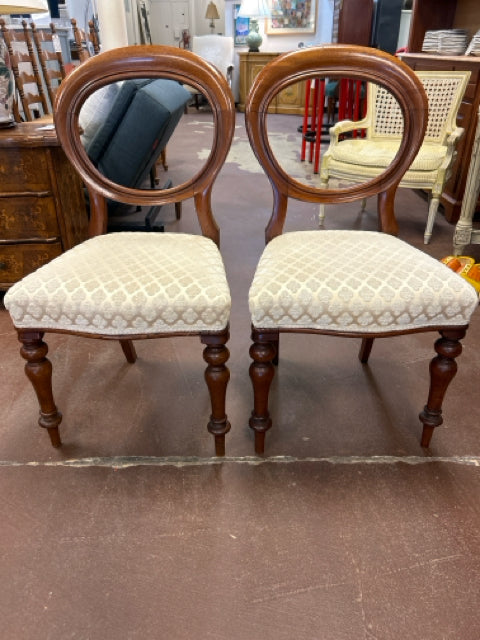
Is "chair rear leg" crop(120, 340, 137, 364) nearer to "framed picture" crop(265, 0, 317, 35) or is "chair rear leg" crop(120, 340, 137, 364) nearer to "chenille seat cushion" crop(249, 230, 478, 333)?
"chenille seat cushion" crop(249, 230, 478, 333)

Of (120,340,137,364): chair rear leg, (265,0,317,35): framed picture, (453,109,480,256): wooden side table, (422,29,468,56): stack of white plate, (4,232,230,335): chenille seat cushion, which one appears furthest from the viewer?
(265,0,317,35): framed picture

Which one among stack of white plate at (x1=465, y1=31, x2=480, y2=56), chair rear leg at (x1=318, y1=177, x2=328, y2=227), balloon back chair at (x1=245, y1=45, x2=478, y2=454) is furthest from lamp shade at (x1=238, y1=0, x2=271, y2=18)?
balloon back chair at (x1=245, y1=45, x2=478, y2=454)

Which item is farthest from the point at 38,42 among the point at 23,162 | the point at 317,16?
the point at 317,16

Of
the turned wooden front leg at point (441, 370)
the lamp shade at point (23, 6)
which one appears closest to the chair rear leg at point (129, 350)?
the turned wooden front leg at point (441, 370)

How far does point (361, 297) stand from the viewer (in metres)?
Answer: 1.07

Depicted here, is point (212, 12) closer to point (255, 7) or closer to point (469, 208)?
point (255, 7)

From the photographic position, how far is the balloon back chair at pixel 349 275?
1070 millimetres

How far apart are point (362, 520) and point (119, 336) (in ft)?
2.34

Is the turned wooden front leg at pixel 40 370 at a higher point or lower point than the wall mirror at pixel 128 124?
lower

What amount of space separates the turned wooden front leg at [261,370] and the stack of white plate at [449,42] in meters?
3.15

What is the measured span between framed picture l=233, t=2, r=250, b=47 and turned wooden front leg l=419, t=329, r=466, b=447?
307 inches

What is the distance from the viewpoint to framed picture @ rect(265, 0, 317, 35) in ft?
22.7

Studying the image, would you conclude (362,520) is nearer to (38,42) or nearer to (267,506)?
(267,506)

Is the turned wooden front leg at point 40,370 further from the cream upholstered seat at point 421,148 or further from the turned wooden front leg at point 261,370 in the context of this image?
the cream upholstered seat at point 421,148
